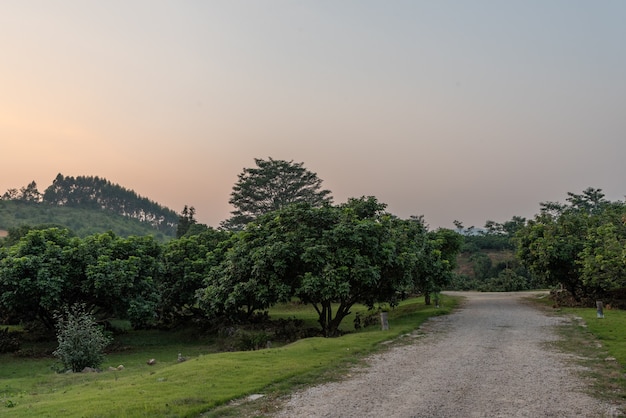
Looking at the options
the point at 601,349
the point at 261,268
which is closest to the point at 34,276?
the point at 261,268

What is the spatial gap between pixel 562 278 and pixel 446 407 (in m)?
29.3

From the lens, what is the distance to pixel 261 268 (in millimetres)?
21578

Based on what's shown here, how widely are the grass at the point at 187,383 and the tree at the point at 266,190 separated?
49.2m

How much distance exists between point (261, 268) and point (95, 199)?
458ft

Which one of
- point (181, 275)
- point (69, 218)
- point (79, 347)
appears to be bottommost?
point (79, 347)

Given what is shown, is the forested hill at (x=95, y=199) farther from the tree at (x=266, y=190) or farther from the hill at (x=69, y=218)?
the tree at (x=266, y=190)

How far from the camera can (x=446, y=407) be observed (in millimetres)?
9352

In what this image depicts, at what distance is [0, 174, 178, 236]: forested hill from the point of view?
13012 centimetres

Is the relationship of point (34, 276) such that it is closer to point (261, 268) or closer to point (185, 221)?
point (261, 268)

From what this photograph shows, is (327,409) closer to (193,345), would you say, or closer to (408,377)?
(408,377)

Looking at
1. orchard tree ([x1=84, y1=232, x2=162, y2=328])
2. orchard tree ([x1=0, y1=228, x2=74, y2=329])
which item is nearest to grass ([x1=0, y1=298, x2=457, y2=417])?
orchard tree ([x1=0, y1=228, x2=74, y2=329])

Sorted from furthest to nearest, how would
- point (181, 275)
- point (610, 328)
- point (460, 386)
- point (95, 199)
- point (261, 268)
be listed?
1. point (95, 199)
2. point (181, 275)
3. point (261, 268)
4. point (610, 328)
5. point (460, 386)

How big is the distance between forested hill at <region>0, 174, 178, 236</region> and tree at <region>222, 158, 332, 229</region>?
80530mm

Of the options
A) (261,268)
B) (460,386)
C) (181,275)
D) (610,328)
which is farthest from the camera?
(181,275)
